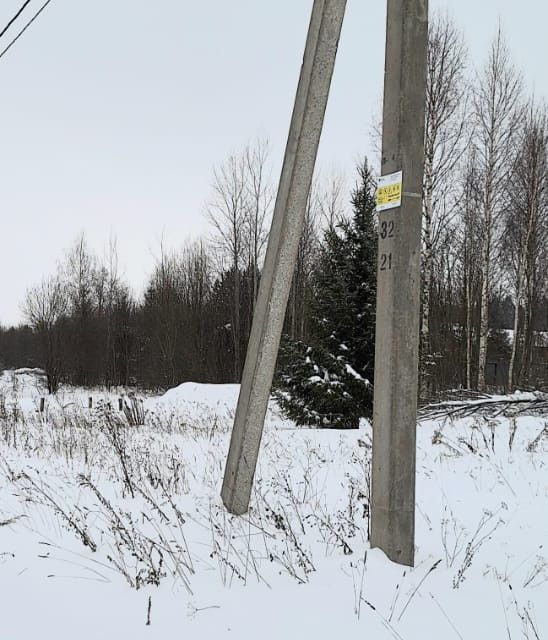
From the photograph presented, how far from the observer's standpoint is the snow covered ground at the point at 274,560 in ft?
7.20

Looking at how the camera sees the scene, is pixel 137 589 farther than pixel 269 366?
No

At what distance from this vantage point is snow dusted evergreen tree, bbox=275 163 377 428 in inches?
417

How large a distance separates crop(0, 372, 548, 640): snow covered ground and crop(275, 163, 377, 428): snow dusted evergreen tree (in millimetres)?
5116

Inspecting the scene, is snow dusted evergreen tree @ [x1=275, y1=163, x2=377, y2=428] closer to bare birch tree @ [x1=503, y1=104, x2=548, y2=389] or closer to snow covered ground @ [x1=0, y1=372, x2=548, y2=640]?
snow covered ground @ [x1=0, y1=372, x2=548, y2=640]

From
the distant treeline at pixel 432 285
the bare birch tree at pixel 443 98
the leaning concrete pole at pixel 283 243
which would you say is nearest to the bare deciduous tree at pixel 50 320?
the distant treeline at pixel 432 285

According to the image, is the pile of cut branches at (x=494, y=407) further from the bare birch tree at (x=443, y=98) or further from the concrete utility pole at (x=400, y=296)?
the bare birch tree at (x=443, y=98)

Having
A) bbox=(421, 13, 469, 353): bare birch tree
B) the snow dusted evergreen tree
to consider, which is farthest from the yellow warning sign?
bbox=(421, 13, 469, 353): bare birch tree

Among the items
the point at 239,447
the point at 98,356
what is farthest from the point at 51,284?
the point at 239,447

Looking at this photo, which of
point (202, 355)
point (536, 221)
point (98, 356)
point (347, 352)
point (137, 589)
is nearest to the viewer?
point (137, 589)

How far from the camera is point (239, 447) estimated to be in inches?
148

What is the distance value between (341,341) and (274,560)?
26.4 feet

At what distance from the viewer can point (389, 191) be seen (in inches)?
111

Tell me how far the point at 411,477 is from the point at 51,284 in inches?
1364

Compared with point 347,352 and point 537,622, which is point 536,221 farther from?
point 537,622
